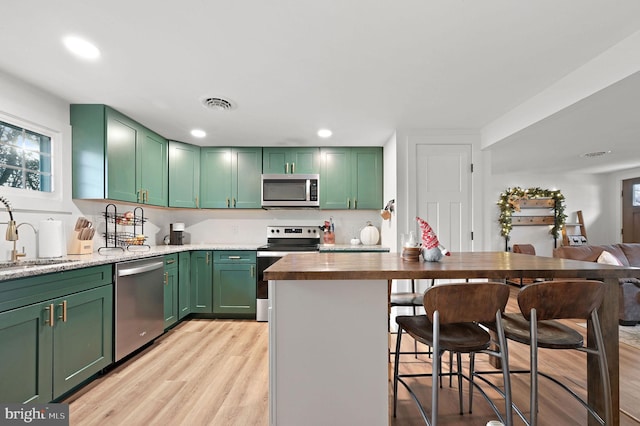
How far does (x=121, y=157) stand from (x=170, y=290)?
145 centimetres

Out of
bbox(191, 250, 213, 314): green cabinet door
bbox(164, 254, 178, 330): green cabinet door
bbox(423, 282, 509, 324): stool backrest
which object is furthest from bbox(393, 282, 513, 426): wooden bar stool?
bbox(191, 250, 213, 314): green cabinet door

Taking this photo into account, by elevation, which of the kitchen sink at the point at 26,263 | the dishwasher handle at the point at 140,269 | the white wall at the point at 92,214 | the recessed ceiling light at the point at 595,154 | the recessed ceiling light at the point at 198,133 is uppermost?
the recessed ceiling light at the point at 198,133

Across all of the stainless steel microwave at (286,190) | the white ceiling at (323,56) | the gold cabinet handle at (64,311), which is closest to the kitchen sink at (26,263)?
the gold cabinet handle at (64,311)

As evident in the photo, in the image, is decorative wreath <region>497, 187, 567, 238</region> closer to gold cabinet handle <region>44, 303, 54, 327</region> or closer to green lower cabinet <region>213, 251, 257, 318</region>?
green lower cabinet <region>213, 251, 257, 318</region>

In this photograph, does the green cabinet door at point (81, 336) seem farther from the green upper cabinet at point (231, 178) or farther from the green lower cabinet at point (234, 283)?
the green upper cabinet at point (231, 178)

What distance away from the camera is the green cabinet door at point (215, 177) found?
3898mm

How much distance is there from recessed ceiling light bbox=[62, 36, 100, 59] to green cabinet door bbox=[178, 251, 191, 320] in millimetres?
2131

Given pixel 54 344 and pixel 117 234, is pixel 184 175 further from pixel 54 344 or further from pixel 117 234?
pixel 54 344

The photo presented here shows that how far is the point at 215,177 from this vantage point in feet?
12.8

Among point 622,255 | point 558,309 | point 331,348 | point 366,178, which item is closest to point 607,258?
point 622,255

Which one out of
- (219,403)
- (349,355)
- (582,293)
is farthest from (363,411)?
(582,293)

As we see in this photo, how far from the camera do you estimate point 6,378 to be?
157cm

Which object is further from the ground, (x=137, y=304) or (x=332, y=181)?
(x=332, y=181)

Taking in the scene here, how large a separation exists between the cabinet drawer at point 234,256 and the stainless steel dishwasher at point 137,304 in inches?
28.7
